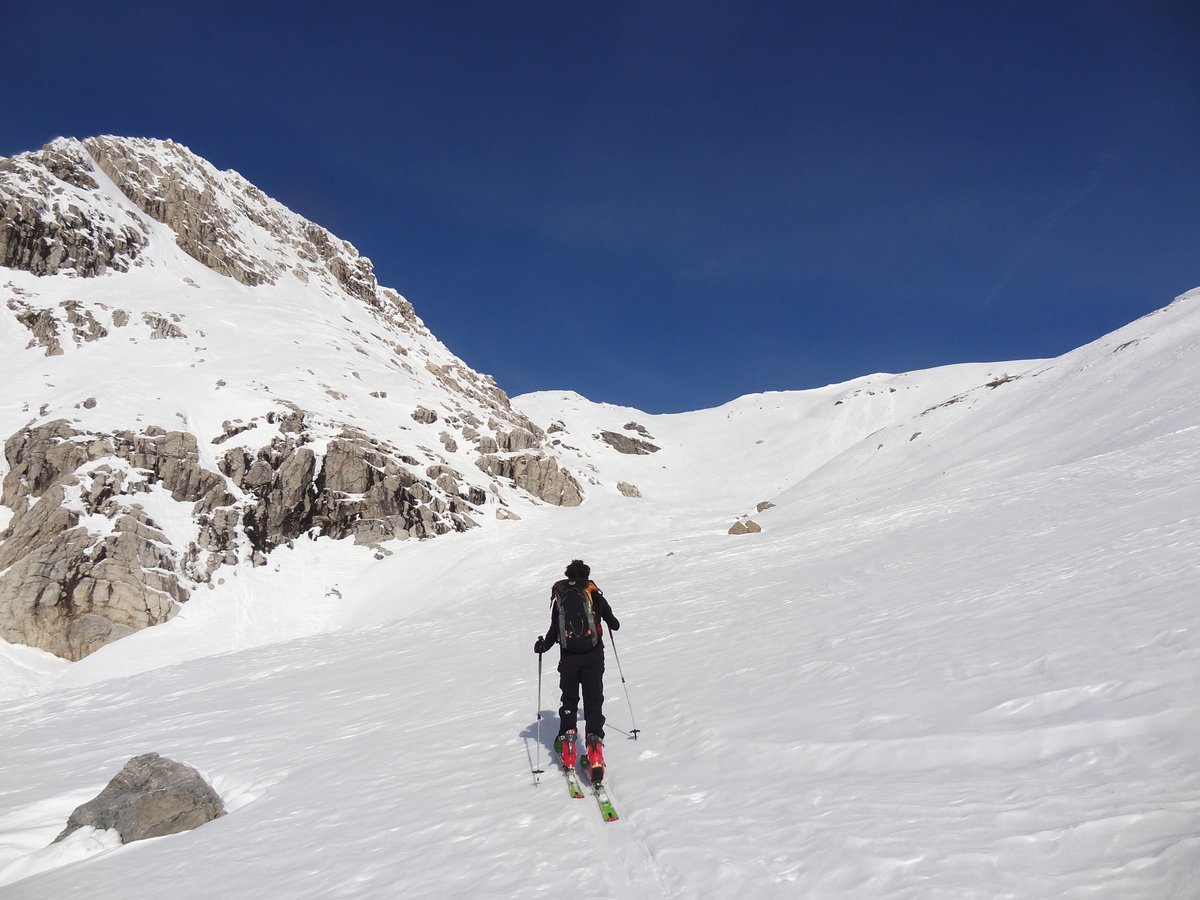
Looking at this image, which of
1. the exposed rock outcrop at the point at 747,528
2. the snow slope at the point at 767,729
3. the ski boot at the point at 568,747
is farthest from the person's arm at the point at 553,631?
the exposed rock outcrop at the point at 747,528

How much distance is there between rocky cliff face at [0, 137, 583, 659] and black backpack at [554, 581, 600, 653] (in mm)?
26592

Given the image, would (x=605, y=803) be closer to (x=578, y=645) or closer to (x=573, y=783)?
(x=573, y=783)

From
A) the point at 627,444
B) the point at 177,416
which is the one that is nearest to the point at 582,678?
the point at 177,416

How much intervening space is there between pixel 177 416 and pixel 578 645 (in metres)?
35.4

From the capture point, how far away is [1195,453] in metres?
15.8

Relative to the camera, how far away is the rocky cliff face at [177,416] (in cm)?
2761

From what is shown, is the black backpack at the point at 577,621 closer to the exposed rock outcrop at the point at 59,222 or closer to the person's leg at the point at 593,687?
the person's leg at the point at 593,687

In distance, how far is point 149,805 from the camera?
7352 mm

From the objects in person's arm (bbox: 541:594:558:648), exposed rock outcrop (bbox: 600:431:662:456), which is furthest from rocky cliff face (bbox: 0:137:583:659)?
person's arm (bbox: 541:594:558:648)

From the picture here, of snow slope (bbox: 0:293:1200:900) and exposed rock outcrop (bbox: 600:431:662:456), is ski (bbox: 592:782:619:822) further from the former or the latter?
exposed rock outcrop (bbox: 600:431:662:456)

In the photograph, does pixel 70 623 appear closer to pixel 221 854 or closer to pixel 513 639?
pixel 513 639

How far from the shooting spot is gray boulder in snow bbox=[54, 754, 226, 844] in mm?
7262

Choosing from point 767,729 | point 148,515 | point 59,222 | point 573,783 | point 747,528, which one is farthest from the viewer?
point 59,222

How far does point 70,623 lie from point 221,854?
2611 centimetres
